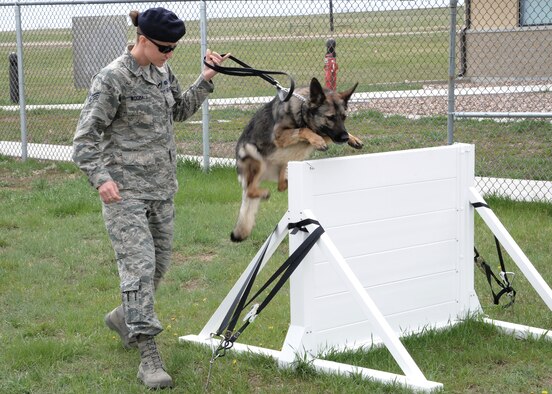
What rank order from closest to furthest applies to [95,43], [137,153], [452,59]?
[137,153] → [452,59] → [95,43]

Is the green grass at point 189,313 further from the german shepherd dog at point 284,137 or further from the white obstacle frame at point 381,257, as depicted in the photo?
the german shepherd dog at point 284,137

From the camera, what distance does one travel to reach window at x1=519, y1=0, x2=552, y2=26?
15.7 meters

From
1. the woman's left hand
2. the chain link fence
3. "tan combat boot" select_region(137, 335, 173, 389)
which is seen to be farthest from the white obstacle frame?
the chain link fence

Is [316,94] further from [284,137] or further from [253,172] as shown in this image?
[253,172]

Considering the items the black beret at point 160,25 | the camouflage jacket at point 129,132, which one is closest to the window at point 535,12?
the camouflage jacket at point 129,132

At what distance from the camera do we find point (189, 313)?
5.99m

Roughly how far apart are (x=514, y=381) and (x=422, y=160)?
4.62ft

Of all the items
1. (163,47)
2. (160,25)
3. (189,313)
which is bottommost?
(189,313)

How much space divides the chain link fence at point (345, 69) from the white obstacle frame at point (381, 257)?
2.99 m

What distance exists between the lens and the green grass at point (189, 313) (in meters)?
4.72

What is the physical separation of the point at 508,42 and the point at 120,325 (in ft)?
42.8

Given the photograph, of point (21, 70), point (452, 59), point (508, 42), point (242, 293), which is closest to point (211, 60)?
point (242, 293)

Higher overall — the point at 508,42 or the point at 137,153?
the point at 137,153

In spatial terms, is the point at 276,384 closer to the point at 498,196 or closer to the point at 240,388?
the point at 240,388
